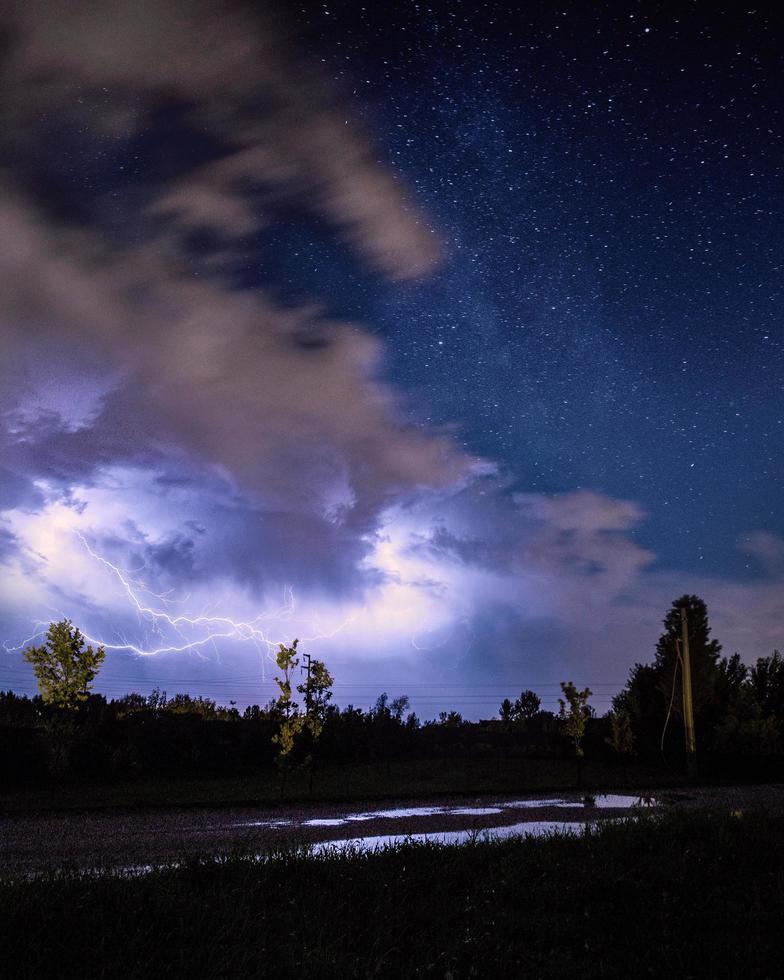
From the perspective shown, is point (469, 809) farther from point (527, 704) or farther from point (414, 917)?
point (527, 704)

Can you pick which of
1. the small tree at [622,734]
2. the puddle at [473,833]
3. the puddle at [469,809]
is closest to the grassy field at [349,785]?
the small tree at [622,734]

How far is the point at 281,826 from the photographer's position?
1645cm

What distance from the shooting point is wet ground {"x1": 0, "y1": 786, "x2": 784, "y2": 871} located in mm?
12102

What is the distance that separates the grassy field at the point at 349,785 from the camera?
992 inches

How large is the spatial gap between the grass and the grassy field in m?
17.4

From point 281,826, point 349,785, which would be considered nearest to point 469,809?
point 281,826

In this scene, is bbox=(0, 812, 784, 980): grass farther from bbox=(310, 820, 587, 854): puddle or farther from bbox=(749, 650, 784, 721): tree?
bbox=(749, 650, 784, 721): tree

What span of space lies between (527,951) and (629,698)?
43.4m

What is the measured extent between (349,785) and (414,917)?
27.1m

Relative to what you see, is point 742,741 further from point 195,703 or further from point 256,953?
point 195,703

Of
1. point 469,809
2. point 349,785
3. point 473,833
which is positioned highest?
point 473,833

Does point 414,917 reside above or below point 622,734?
above

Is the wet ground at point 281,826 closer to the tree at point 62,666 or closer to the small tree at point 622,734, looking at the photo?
the tree at point 62,666

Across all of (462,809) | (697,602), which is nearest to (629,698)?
(697,602)
